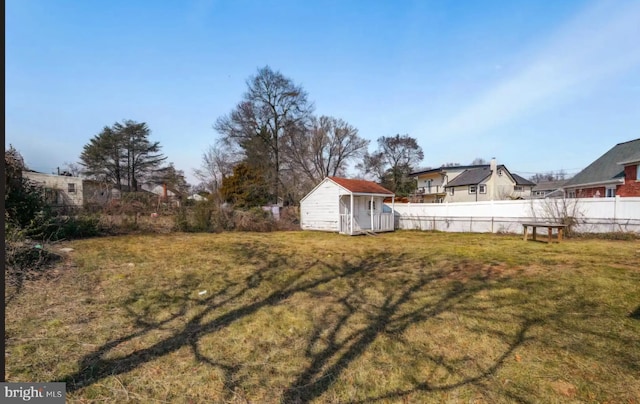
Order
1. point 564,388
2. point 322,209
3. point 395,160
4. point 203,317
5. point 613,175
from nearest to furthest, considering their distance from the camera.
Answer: point 564,388 < point 203,317 < point 322,209 < point 613,175 < point 395,160

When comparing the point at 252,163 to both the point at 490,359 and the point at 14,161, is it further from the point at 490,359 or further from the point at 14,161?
the point at 490,359

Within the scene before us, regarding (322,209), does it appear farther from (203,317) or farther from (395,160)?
(395,160)

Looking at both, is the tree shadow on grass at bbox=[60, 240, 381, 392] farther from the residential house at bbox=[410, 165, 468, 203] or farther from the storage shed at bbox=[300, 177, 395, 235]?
the residential house at bbox=[410, 165, 468, 203]

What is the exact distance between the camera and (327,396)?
91.7 inches

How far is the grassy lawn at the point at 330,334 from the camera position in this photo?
244 cm

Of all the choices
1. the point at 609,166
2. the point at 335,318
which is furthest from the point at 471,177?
the point at 335,318

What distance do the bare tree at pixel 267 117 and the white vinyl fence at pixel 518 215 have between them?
12.8 meters

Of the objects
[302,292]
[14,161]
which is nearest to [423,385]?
[302,292]

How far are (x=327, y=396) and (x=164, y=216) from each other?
573 inches

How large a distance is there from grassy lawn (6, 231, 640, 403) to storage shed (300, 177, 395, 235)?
9120 millimetres

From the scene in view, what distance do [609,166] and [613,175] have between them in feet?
4.84

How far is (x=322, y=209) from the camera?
55.5ft

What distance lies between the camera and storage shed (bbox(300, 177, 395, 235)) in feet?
51.2

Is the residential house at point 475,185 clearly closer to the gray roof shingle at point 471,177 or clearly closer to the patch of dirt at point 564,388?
the gray roof shingle at point 471,177
